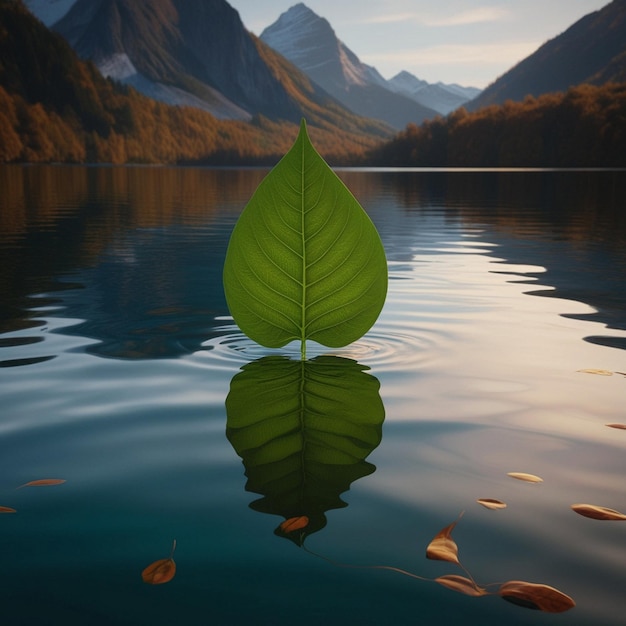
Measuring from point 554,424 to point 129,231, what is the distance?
44.3 feet

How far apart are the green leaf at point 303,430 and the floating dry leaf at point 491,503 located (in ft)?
1.47

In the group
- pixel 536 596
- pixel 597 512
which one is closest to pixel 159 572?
pixel 536 596

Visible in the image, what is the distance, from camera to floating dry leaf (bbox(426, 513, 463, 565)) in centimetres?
214

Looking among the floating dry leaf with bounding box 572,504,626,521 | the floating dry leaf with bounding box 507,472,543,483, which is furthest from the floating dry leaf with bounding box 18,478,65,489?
the floating dry leaf with bounding box 572,504,626,521

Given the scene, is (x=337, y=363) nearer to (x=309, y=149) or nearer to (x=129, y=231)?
(x=309, y=149)

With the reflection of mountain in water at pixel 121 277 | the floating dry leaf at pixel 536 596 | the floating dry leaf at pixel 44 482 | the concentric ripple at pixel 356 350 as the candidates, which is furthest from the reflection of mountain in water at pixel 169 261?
the floating dry leaf at pixel 536 596

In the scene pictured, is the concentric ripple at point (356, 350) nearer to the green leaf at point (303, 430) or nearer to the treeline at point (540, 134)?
the green leaf at point (303, 430)

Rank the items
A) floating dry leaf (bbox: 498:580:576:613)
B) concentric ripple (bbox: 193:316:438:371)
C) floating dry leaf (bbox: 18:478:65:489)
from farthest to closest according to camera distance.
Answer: concentric ripple (bbox: 193:316:438:371) → floating dry leaf (bbox: 18:478:65:489) → floating dry leaf (bbox: 498:580:576:613)

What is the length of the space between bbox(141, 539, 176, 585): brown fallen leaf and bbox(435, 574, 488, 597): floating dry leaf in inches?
29.5

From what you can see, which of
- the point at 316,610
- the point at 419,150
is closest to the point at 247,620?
the point at 316,610

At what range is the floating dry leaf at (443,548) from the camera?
2.14m

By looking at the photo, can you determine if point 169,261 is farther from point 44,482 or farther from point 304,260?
point 44,482

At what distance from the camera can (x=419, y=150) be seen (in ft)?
500

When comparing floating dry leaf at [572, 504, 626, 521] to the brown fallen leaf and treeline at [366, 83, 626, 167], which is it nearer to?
the brown fallen leaf
